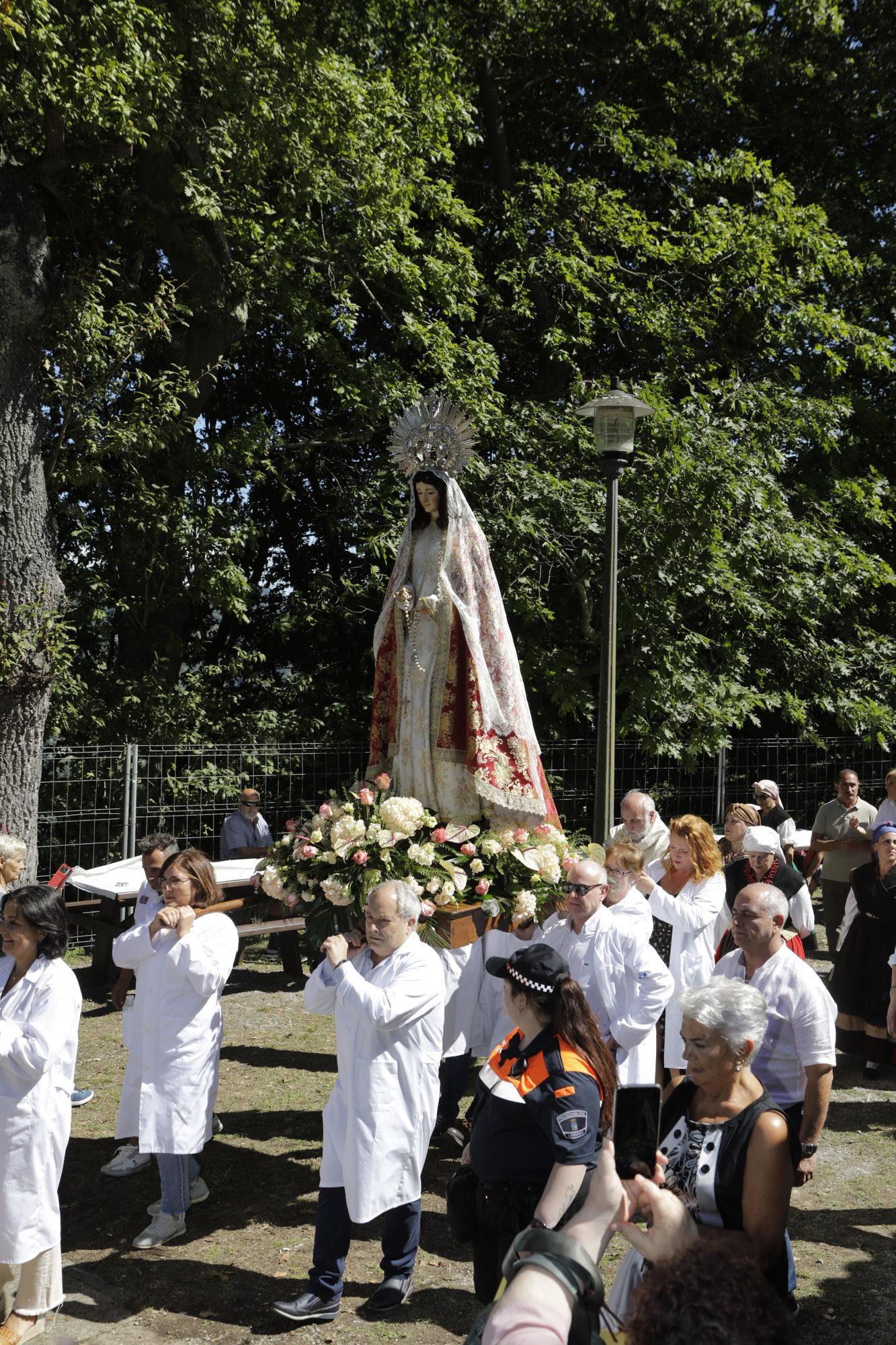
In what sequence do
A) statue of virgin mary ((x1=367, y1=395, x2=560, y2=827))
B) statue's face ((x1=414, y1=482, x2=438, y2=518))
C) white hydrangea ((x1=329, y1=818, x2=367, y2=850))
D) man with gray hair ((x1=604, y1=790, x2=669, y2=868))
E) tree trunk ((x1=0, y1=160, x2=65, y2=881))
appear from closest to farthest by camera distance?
white hydrangea ((x1=329, y1=818, x2=367, y2=850)) < statue of virgin mary ((x1=367, y1=395, x2=560, y2=827)) < statue's face ((x1=414, y1=482, x2=438, y2=518)) < man with gray hair ((x1=604, y1=790, x2=669, y2=868)) < tree trunk ((x1=0, y1=160, x2=65, y2=881))

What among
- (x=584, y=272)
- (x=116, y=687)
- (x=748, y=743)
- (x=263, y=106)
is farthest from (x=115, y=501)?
(x=748, y=743)

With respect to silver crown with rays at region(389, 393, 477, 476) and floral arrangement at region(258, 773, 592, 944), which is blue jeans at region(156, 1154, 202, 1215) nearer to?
floral arrangement at region(258, 773, 592, 944)

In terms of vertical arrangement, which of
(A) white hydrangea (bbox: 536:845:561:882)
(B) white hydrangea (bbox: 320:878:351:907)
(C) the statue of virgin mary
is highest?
(C) the statue of virgin mary

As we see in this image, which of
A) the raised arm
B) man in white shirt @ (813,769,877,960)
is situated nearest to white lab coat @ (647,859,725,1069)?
the raised arm

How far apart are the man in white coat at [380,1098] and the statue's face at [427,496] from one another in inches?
106

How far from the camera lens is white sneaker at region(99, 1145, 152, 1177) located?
6293 millimetres

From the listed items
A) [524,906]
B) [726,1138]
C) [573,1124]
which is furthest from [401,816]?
[726,1138]

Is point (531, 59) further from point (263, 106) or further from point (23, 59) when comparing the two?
point (23, 59)

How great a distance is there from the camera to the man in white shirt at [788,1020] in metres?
4.34

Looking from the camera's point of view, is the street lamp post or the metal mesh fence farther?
the metal mesh fence

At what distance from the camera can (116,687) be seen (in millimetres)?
13125

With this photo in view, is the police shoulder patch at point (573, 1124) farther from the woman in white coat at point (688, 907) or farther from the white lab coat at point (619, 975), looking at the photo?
the woman in white coat at point (688, 907)

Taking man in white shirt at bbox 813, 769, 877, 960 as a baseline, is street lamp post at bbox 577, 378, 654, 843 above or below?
above

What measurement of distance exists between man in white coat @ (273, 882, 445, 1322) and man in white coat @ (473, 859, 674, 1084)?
2.74 ft
